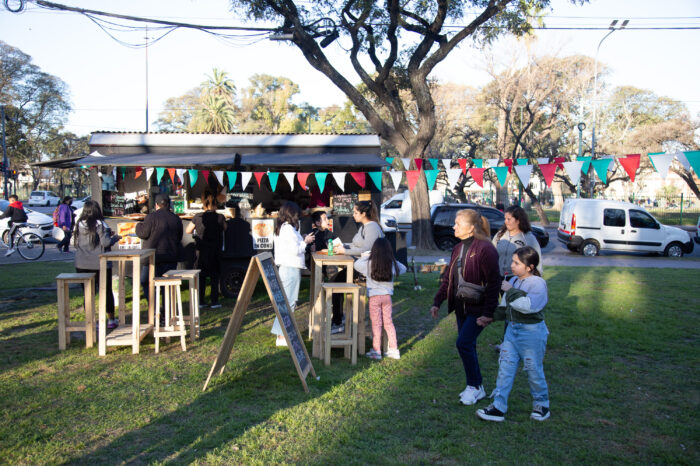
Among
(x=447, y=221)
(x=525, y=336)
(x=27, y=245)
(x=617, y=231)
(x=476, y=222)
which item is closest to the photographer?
(x=525, y=336)

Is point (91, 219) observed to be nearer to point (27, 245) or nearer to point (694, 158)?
point (694, 158)

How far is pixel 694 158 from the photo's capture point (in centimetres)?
669

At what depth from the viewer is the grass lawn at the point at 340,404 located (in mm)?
3688

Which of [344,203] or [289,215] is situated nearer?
[289,215]

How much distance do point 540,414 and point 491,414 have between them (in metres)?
0.41

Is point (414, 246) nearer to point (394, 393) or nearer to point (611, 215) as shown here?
point (611, 215)

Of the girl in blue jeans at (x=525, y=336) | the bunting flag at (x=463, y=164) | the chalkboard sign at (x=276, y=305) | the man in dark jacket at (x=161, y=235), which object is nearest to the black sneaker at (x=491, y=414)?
the girl in blue jeans at (x=525, y=336)

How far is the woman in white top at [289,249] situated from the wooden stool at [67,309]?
2181 mm

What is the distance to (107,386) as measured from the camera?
487cm

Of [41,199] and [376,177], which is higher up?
[41,199]

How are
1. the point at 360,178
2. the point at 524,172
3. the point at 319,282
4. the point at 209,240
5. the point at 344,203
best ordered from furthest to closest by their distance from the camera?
the point at 344,203 < the point at 360,178 < the point at 524,172 < the point at 209,240 < the point at 319,282

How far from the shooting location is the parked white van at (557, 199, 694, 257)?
16.2 m

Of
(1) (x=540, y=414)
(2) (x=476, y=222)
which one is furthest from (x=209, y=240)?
(1) (x=540, y=414)

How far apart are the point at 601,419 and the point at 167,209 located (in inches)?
220
